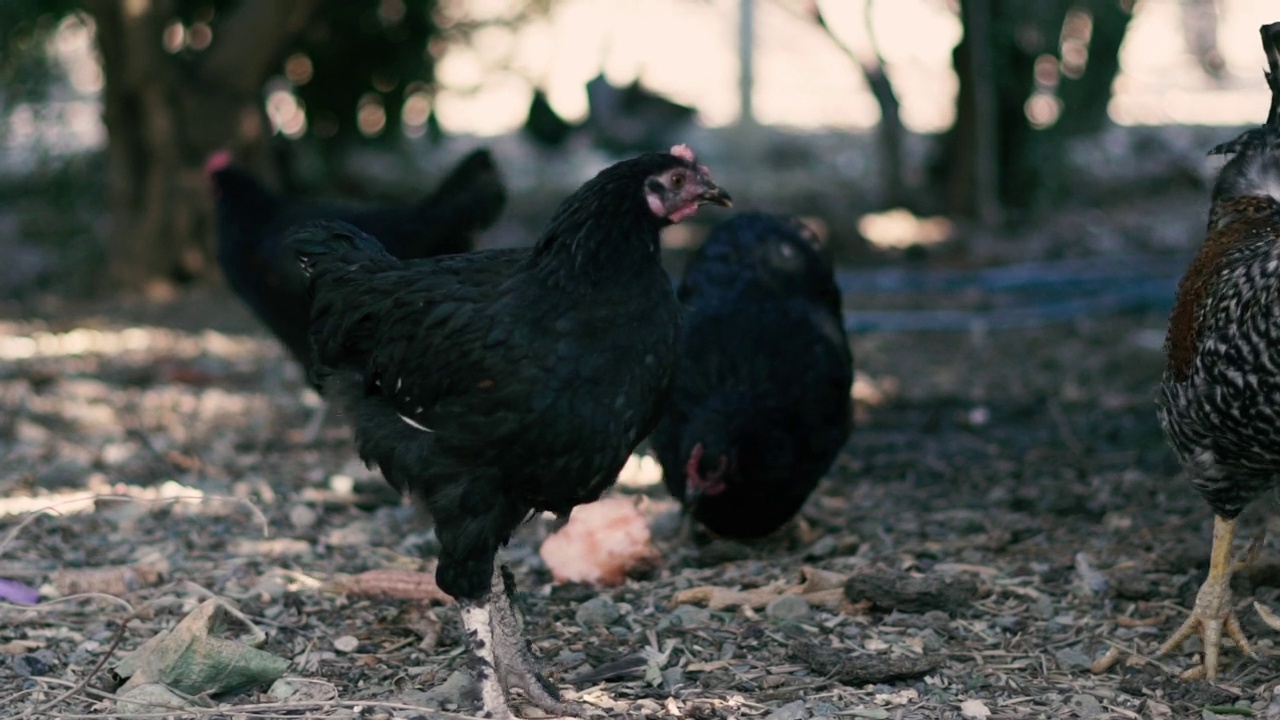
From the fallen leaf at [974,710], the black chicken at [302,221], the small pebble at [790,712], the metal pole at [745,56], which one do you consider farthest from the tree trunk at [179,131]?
the fallen leaf at [974,710]

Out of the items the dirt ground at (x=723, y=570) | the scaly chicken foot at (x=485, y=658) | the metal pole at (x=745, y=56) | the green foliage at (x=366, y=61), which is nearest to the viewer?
the scaly chicken foot at (x=485, y=658)

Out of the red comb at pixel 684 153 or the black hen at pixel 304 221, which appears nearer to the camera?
the red comb at pixel 684 153

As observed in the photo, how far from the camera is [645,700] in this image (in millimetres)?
3305

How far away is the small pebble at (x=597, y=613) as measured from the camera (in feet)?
12.6

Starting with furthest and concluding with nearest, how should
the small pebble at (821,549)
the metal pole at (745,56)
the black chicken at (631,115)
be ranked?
the metal pole at (745,56) → the black chicken at (631,115) → the small pebble at (821,549)

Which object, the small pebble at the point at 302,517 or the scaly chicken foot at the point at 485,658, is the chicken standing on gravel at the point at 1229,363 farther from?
the small pebble at the point at 302,517

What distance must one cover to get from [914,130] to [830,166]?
1.71 meters

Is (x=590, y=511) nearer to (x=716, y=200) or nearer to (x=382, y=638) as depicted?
(x=382, y=638)

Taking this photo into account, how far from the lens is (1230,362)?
3.10 meters

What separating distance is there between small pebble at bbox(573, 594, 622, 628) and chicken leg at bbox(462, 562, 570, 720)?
0.34 metres

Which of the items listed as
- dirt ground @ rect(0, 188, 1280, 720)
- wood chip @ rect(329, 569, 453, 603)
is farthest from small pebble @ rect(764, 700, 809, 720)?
wood chip @ rect(329, 569, 453, 603)

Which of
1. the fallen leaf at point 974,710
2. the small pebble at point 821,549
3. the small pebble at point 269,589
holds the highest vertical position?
the small pebble at point 269,589

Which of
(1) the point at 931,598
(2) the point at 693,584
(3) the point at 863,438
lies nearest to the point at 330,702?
(2) the point at 693,584

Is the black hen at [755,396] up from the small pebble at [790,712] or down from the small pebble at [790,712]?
up
